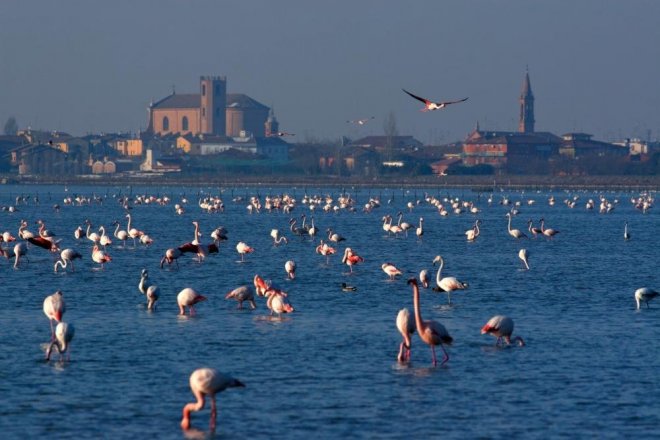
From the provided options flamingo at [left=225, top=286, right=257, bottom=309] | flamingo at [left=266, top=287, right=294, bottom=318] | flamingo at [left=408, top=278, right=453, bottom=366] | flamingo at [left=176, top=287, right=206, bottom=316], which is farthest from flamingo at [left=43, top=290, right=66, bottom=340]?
flamingo at [left=408, top=278, right=453, bottom=366]

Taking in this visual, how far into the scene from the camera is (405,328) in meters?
21.3

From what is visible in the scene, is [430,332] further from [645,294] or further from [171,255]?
[171,255]

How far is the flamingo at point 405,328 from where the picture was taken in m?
21.3

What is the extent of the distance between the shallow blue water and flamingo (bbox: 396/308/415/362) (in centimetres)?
29

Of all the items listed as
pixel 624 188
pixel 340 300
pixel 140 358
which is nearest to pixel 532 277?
pixel 340 300

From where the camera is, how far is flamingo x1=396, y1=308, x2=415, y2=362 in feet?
69.9

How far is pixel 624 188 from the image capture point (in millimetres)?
184875

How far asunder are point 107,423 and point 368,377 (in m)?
4.45

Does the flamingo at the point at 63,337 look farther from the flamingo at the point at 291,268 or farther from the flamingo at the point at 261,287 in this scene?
the flamingo at the point at 291,268

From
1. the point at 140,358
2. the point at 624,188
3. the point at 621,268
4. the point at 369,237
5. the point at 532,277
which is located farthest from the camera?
the point at 624,188

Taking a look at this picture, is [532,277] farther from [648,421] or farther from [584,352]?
[648,421]

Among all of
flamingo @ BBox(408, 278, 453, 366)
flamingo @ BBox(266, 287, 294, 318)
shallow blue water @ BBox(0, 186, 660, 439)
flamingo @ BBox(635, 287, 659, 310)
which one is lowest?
shallow blue water @ BBox(0, 186, 660, 439)

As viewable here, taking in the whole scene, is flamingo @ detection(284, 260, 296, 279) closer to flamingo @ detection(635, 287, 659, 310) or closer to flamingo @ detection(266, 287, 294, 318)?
flamingo @ detection(266, 287, 294, 318)

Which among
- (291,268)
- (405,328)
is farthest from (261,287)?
(405,328)
